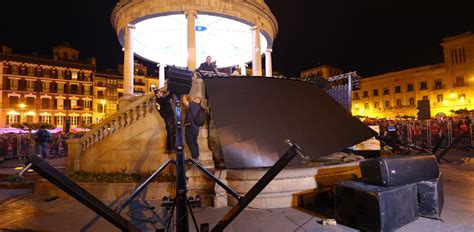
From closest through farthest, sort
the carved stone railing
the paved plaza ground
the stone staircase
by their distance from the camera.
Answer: the paved plaza ground, the stone staircase, the carved stone railing

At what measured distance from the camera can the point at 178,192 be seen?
3.21m

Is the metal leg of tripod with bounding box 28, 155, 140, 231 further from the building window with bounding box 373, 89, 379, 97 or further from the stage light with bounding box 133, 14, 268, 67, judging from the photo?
the building window with bounding box 373, 89, 379, 97

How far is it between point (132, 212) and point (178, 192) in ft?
Answer: 12.2

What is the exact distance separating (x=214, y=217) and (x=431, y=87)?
6154cm

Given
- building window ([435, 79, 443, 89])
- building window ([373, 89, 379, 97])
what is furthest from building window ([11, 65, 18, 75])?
building window ([435, 79, 443, 89])

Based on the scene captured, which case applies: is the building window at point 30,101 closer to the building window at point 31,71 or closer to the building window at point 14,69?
the building window at point 31,71

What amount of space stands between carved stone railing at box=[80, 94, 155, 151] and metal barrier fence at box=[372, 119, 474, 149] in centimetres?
1661

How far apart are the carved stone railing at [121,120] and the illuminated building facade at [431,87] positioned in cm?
5611

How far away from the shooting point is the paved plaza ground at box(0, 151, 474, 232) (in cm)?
505

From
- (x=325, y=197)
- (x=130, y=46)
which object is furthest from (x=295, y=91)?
(x=130, y=46)

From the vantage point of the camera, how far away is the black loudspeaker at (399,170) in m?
4.80

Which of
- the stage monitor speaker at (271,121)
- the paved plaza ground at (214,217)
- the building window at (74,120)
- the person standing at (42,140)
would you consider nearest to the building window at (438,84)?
the stage monitor speaker at (271,121)

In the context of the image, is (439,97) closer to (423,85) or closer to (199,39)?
(423,85)

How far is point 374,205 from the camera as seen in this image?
4562mm
